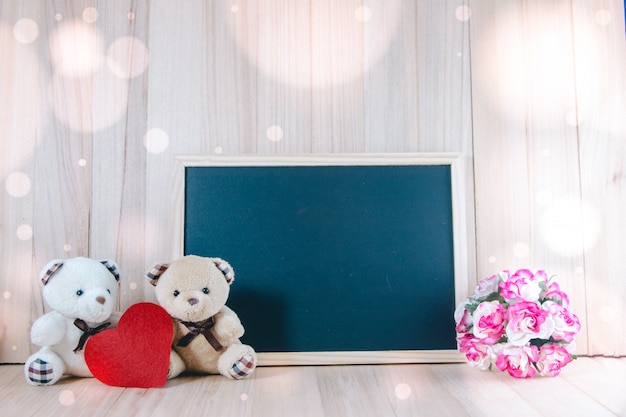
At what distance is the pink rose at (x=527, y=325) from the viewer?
1.06 metres

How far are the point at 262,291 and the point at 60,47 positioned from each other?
2.28 feet

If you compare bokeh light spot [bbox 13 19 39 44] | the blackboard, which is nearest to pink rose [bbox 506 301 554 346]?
the blackboard

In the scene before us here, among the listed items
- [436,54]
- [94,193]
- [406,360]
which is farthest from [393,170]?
[94,193]

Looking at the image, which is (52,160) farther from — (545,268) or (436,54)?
(545,268)

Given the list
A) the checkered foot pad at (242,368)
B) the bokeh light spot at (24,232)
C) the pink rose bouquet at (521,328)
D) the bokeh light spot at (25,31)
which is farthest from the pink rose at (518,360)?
the bokeh light spot at (25,31)

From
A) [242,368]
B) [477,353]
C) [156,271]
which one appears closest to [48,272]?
[156,271]

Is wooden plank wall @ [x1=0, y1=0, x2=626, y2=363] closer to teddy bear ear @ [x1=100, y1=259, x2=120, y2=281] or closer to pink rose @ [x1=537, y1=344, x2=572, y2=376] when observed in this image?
teddy bear ear @ [x1=100, y1=259, x2=120, y2=281]

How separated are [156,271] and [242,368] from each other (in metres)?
0.25

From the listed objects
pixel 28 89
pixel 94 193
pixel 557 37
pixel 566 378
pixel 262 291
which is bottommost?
pixel 566 378

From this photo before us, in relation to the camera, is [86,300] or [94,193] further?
[94,193]

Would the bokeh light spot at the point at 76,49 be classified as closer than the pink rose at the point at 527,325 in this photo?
No

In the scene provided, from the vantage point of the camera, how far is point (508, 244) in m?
1.26

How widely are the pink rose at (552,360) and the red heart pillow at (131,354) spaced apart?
72cm

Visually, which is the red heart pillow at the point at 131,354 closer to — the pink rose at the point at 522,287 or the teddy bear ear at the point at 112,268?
the teddy bear ear at the point at 112,268
